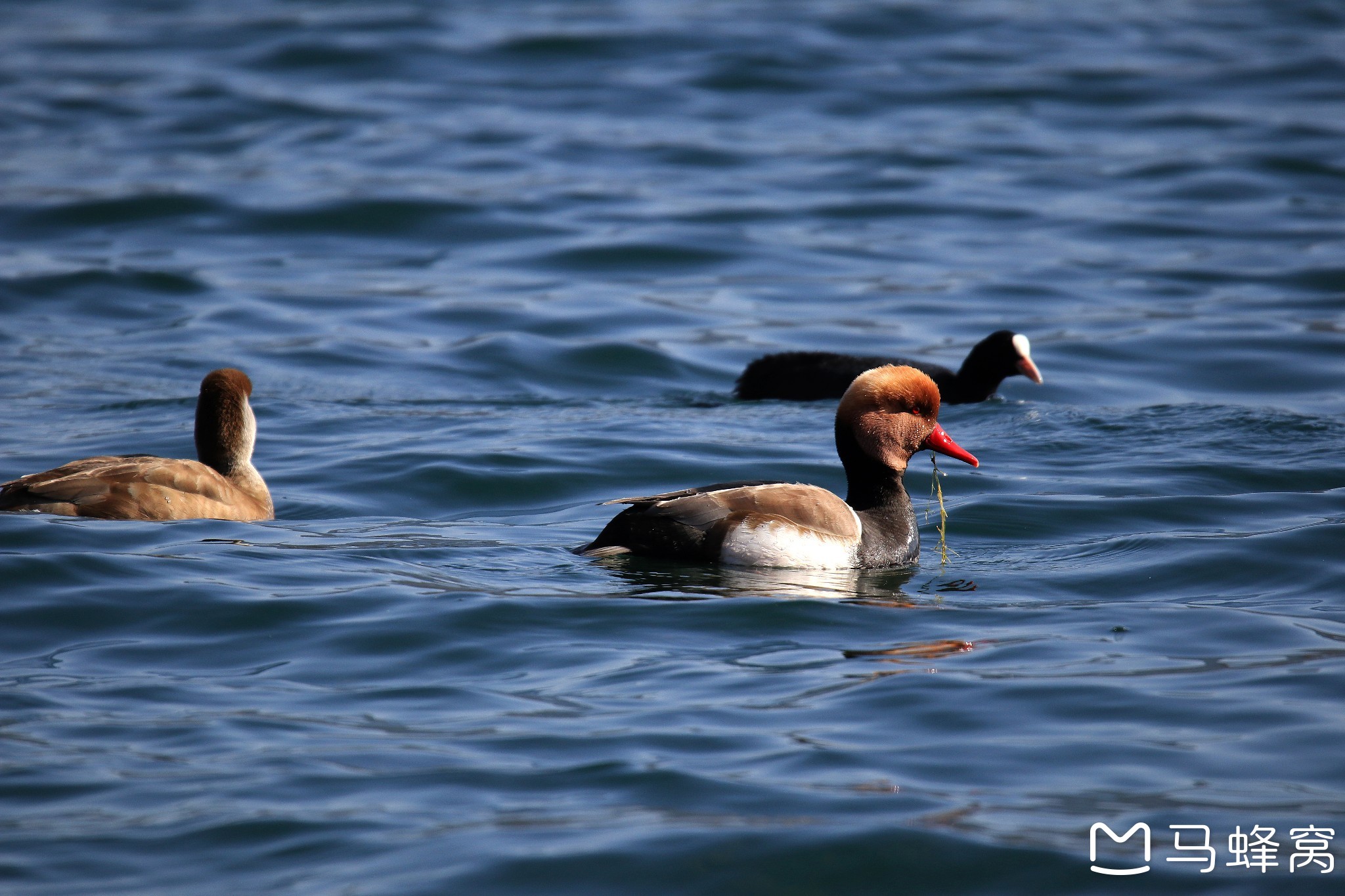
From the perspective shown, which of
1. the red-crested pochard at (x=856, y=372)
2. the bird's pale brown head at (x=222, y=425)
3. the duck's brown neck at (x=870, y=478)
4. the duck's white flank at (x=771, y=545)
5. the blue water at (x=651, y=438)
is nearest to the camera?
the blue water at (x=651, y=438)

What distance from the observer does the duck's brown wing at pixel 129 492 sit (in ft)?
26.9

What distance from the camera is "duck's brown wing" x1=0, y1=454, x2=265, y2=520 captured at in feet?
26.9

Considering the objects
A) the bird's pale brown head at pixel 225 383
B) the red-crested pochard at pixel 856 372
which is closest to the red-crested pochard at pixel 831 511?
the bird's pale brown head at pixel 225 383

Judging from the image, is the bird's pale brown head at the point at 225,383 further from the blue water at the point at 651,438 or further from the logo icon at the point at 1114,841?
the logo icon at the point at 1114,841

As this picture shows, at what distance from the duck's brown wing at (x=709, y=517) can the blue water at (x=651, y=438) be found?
16cm

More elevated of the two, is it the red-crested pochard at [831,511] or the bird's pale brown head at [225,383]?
the bird's pale brown head at [225,383]

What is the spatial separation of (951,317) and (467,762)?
34.7 ft

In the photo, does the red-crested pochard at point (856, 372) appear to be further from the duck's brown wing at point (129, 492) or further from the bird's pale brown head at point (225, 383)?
the duck's brown wing at point (129, 492)

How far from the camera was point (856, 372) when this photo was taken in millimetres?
11906

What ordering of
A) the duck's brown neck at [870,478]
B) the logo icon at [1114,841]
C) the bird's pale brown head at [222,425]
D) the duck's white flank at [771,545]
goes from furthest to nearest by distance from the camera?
the bird's pale brown head at [222,425]
the duck's brown neck at [870,478]
the duck's white flank at [771,545]
the logo icon at [1114,841]

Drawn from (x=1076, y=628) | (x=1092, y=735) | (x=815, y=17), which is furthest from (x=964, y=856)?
(x=815, y=17)

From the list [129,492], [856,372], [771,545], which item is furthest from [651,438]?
[129,492]

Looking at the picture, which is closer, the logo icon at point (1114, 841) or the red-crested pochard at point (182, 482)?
the logo icon at point (1114, 841)

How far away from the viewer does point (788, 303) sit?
15633 millimetres
